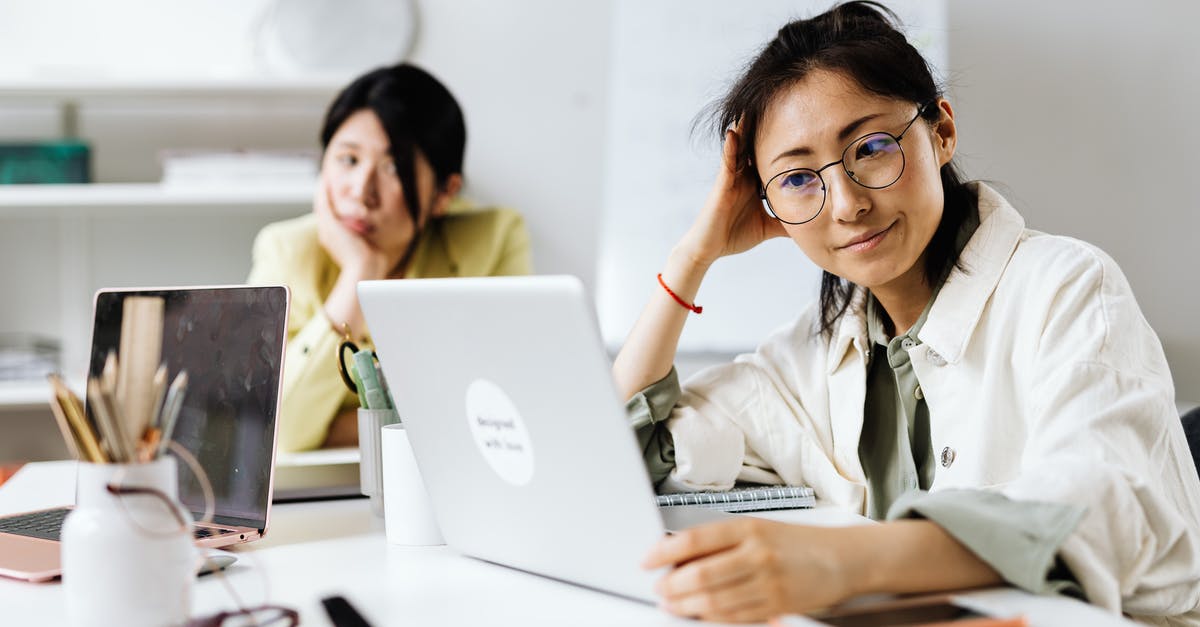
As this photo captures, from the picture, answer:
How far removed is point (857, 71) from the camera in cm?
118

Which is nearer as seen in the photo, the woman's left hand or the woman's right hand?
the woman's left hand

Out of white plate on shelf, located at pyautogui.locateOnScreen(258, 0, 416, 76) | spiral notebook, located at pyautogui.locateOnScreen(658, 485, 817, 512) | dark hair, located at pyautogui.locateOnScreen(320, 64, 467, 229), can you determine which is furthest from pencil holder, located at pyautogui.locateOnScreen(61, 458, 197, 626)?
white plate on shelf, located at pyautogui.locateOnScreen(258, 0, 416, 76)

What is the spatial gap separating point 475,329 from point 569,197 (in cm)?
220

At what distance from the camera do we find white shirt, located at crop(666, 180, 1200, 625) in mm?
817

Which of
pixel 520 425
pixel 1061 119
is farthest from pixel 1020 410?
pixel 1061 119

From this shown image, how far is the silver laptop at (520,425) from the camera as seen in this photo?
2.38 feet

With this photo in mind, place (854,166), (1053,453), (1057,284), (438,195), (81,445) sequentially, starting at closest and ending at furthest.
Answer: (81,445) < (1053,453) < (1057,284) < (854,166) < (438,195)

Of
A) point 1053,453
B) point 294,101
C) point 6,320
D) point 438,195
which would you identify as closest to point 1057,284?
point 1053,453

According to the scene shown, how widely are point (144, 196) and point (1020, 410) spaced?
209 centimetres

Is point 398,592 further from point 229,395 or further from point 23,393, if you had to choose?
point 23,393

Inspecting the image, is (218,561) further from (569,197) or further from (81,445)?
(569,197)

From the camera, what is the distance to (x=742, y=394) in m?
1.29

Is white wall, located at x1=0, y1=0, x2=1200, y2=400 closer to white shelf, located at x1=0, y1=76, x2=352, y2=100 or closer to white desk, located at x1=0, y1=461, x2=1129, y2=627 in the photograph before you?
white shelf, located at x1=0, y1=76, x2=352, y2=100

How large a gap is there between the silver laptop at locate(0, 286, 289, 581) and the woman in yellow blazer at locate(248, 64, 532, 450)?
1.19 m
